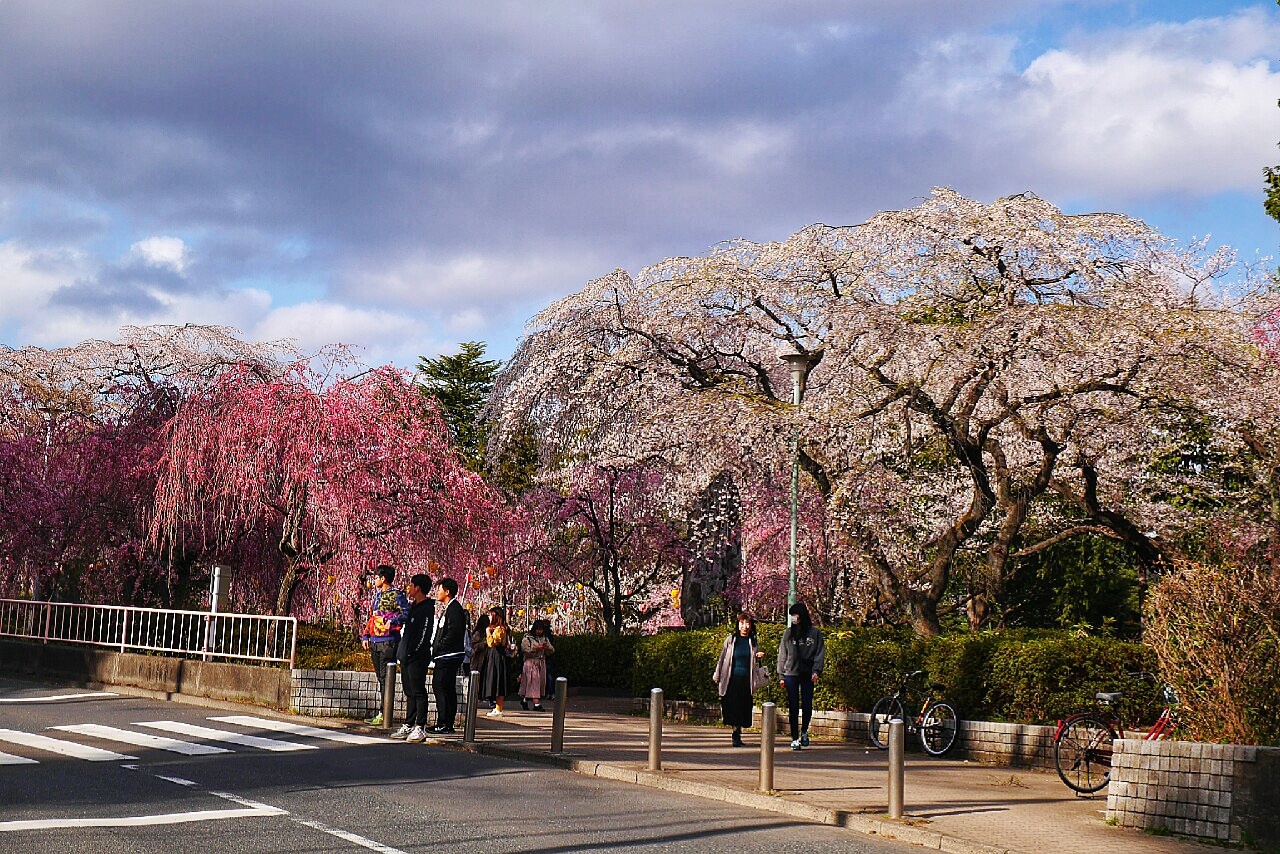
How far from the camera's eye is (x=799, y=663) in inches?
634

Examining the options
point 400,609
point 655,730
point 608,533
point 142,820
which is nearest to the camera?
point 142,820

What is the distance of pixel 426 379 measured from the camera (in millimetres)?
64250

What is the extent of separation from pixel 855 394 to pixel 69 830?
1413 cm

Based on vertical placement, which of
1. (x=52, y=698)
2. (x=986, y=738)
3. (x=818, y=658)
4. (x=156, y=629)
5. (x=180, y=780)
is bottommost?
(x=52, y=698)

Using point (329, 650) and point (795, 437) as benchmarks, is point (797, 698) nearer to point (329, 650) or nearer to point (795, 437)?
point (795, 437)

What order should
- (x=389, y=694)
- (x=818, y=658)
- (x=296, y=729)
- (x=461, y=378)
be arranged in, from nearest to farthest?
(x=296, y=729) < (x=389, y=694) < (x=818, y=658) < (x=461, y=378)

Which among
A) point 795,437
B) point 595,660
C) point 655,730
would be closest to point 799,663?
point 655,730

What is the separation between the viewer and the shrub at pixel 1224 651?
10.3 m

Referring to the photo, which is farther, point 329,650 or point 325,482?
point 325,482

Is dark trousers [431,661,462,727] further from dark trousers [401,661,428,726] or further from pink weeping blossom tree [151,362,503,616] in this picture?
pink weeping blossom tree [151,362,503,616]

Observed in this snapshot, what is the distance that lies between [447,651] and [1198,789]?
819 centimetres

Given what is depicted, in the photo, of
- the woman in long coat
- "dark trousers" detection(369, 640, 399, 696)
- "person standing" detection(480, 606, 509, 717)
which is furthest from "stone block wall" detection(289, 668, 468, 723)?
"person standing" detection(480, 606, 509, 717)

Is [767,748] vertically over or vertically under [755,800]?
over

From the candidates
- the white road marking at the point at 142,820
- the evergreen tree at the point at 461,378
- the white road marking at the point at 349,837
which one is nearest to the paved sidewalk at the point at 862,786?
the white road marking at the point at 349,837
